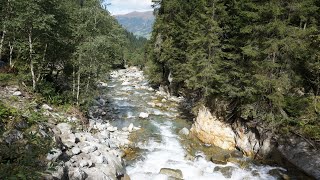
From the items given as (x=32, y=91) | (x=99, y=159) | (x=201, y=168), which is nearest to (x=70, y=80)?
(x=32, y=91)

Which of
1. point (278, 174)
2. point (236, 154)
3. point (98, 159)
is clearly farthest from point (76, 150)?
point (278, 174)

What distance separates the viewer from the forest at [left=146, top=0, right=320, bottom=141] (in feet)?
53.6

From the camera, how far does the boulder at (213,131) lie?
21062 millimetres

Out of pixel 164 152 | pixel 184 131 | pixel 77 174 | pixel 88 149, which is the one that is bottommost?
pixel 164 152

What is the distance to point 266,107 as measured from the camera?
1778 cm

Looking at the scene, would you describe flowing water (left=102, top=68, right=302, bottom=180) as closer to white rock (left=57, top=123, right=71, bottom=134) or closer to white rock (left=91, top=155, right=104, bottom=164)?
white rock (left=91, top=155, right=104, bottom=164)

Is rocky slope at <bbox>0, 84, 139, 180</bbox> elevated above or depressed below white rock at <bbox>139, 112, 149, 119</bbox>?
above

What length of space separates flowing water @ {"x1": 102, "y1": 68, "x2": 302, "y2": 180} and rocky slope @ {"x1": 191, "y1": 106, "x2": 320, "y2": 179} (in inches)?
43.4

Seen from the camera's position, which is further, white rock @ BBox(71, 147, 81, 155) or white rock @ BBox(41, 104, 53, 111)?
white rock @ BBox(41, 104, 53, 111)

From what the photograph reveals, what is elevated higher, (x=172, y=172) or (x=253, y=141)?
(x=253, y=141)

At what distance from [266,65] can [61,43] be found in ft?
47.6

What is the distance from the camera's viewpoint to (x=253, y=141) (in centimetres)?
1961

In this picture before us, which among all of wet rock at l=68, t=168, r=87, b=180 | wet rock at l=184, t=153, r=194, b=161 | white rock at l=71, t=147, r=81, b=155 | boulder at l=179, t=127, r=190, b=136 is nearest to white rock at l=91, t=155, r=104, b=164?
white rock at l=71, t=147, r=81, b=155

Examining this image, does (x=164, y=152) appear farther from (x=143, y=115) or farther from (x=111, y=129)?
(x=143, y=115)
